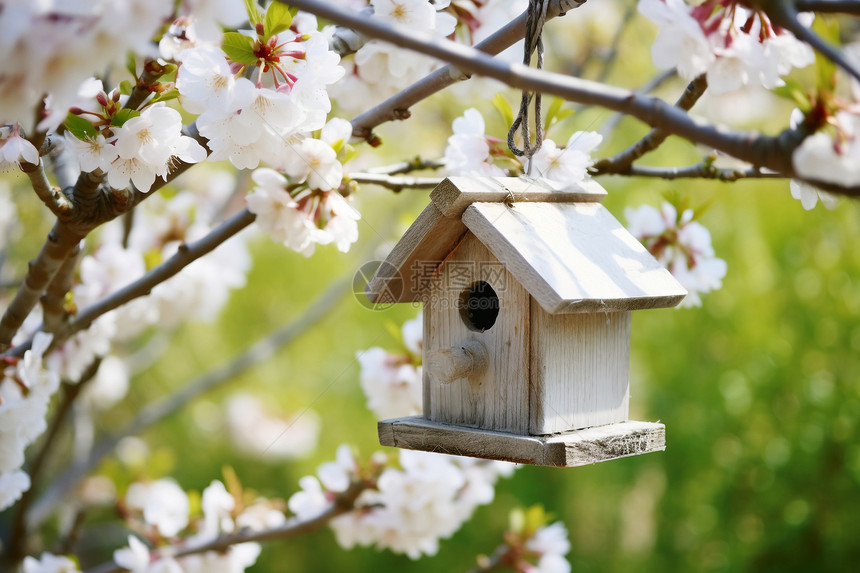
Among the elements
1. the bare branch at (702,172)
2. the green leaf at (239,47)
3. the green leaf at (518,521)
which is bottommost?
the green leaf at (518,521)

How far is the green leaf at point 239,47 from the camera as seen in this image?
1105 mm

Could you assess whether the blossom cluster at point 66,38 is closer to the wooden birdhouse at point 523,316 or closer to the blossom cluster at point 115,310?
the wooden birdhouse at point 523,316

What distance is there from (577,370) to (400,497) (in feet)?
2.10

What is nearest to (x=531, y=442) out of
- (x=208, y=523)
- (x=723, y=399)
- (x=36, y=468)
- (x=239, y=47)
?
(x=239, y=47)

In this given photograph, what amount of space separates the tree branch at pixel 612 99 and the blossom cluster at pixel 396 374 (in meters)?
0.91

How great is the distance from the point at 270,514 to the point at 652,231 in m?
1.10

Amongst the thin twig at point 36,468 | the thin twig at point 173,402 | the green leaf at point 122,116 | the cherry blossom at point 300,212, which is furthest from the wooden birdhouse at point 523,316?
the thin twig at point 173,402

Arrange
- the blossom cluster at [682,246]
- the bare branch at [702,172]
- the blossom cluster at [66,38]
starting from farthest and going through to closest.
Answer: the blossom cluster at [682,246] → the bare branch at [702,172] → the blossom cluster at [66,38]

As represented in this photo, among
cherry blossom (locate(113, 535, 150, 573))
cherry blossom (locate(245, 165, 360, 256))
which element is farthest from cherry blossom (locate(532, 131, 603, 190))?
cherry blossom (locate(113, 535, 150, 573))

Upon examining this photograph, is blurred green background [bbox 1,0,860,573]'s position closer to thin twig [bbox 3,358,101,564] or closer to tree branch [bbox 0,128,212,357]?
thin twig [bbox 3,358,101,564]

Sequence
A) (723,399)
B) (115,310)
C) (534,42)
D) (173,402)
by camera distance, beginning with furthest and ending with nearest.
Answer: (723,399), (173,402), (115,310), (534,42)

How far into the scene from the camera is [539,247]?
1.26m

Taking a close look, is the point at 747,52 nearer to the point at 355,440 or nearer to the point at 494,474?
the point at 494,474

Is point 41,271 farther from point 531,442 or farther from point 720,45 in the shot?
point 720,45
